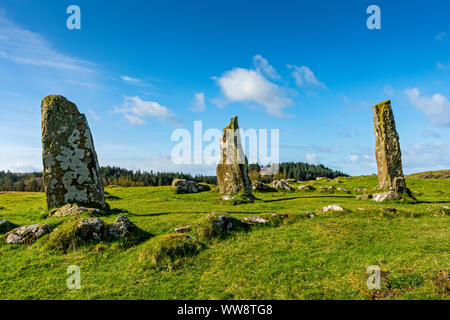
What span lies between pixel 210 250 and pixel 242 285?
2.57m

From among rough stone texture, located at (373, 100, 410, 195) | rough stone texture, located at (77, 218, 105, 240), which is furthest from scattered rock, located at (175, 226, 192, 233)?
rough stone texture, located at (373, 100, 410, 195)

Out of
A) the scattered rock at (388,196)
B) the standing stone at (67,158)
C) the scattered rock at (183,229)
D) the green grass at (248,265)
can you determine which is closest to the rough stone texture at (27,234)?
the green grass at (248,265)

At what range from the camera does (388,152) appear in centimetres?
2284

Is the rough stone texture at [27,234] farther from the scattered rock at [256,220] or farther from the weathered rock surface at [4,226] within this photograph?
the scattered rock at [256,220]

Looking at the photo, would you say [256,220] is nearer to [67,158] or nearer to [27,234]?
[27,234]

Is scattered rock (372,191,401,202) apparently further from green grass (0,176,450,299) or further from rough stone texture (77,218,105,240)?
rough stone texture (77,218,105,240)

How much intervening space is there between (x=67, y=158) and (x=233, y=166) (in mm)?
13563

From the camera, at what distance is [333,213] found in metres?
13.8

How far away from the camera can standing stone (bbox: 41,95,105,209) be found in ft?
54.3

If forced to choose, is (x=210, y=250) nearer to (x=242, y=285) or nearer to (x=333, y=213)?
(x=242, y=285)

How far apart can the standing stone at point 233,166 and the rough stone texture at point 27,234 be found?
15.2 metres

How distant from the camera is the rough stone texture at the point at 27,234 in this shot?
31.8ft

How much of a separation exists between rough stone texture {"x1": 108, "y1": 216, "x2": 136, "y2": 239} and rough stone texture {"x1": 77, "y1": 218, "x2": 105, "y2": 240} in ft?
1.02
